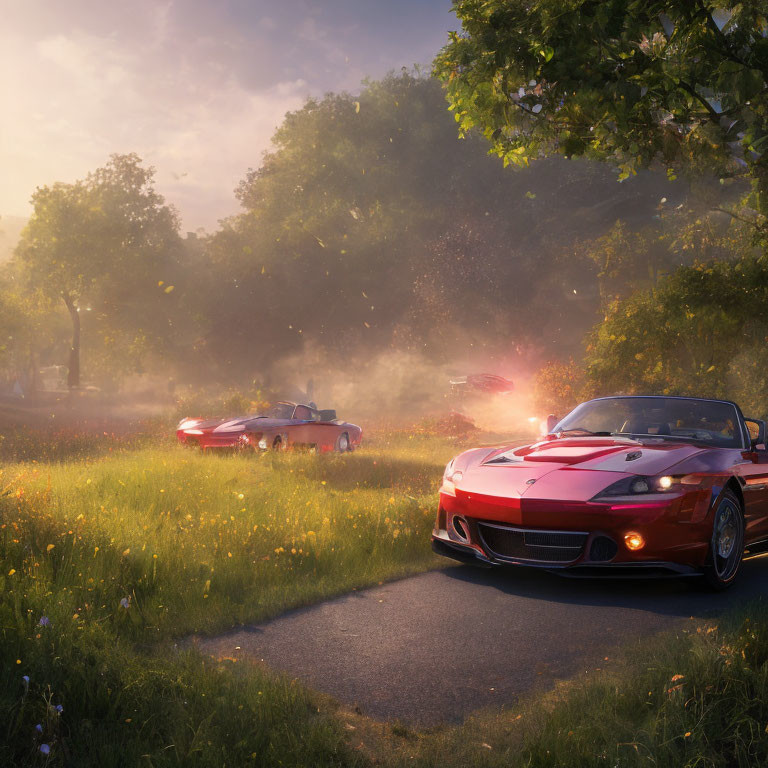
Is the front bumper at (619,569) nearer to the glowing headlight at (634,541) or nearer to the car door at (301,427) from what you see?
the glowing headlight at (634,541)

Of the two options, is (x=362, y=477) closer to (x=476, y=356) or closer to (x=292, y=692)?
(x=292, y=692)

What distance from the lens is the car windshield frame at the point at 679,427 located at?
655 centimetres

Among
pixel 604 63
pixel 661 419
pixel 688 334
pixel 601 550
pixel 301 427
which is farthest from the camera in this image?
pixel 301 427

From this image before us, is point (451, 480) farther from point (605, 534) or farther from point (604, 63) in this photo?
point (604, 63)

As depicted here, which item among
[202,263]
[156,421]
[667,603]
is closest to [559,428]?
[667,603]

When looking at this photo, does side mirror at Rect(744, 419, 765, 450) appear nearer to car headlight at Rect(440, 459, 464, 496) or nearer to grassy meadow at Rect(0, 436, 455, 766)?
car headlight at Rect(440, 459, 464, 496)

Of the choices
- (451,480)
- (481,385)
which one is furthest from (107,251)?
(451,480)

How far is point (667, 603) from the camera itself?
5.41m

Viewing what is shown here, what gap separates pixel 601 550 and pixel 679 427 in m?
1.95

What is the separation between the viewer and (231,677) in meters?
3.63

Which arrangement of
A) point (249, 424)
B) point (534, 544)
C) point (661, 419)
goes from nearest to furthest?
point (534, 544)
point (661, 419)
point (249, 424)

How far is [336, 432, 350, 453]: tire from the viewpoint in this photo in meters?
17.7

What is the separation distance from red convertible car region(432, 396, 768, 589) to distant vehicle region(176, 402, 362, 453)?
8.17 meters

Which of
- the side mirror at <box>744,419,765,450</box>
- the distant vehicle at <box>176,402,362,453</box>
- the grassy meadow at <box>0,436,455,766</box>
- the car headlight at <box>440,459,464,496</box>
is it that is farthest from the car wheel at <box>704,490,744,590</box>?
the distant vehicle at <box>176,402,362,453</box>
